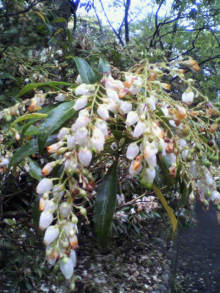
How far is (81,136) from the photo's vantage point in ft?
1.90

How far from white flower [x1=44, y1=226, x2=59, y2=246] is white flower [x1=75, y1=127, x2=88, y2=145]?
0.52ft

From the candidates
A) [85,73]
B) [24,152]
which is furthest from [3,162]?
[85,73]

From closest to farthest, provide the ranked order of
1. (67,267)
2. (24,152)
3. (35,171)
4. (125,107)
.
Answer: (67,267), (125,107), (24,152), (35,171)

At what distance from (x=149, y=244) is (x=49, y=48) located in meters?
2.14

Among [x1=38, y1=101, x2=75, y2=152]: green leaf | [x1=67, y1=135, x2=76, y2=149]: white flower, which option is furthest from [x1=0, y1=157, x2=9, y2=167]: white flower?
[x1=67, y1=135, x2=76, y2=149]: white flower

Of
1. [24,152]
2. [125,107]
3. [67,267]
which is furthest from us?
[24,152]

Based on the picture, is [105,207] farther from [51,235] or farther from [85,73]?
[85,73]

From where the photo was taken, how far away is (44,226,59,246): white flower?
56 centimetres

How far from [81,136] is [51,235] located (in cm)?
18

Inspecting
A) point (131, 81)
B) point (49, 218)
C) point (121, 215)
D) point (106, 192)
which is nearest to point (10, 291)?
point (121, 215)

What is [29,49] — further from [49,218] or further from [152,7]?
[152,7]

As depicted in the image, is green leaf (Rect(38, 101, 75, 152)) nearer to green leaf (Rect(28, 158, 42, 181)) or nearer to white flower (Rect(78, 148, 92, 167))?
white flower (Rect(78, 148, 92, 167))

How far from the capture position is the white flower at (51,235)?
56 cm

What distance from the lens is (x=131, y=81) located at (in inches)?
26.7
